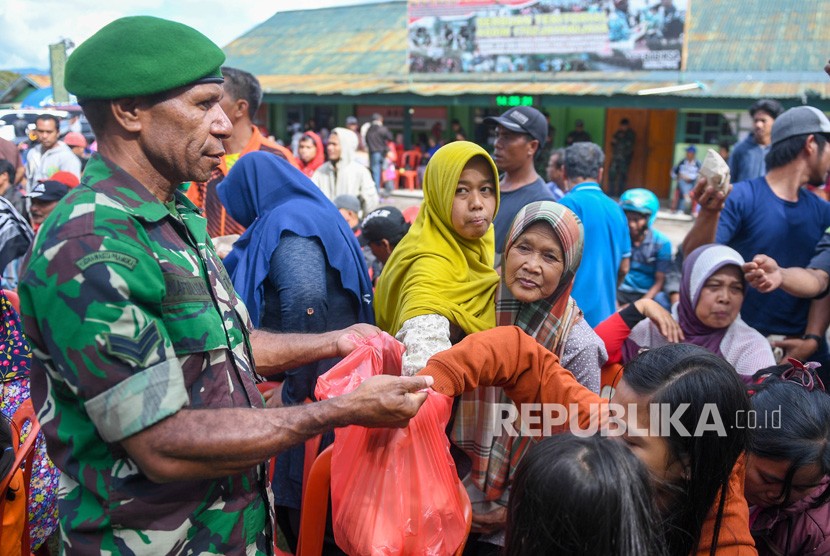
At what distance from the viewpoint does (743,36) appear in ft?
52.5

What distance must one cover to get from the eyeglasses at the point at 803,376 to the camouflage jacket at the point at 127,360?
1698mm

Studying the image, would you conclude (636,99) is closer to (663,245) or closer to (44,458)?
(663,245)

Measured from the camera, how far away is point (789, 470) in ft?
6.40

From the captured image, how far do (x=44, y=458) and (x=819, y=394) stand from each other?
276 cm

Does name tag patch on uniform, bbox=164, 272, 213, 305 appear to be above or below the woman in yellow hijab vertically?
above

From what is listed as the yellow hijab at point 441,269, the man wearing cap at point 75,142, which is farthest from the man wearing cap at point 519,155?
the man wearing cap at point 75,142

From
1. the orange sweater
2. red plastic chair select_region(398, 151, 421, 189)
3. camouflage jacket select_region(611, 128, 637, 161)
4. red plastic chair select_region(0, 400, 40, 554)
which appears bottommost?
red plastic chair select_region(398, 151, 421, 189)

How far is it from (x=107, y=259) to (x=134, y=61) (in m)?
0.44

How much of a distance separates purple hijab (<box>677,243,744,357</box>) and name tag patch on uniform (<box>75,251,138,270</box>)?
2.24 meters

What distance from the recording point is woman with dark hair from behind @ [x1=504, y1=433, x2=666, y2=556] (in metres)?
1.30

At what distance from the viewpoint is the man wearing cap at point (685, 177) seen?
14500 mm

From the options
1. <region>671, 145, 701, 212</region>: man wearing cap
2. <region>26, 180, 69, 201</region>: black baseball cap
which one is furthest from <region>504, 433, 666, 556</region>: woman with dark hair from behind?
<region>671, 145, 701, 212</region>: man wearing cap

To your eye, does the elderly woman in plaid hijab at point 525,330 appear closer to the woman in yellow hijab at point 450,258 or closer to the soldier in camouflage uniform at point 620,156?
the woman in yellow hijab at point 450,258

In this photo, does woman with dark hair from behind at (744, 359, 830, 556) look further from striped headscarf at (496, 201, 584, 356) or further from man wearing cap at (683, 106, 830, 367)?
man wearing cap at (683, 106, 830, 367)
